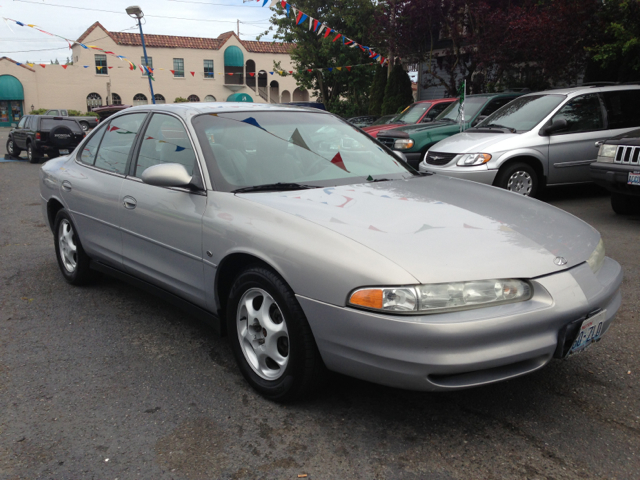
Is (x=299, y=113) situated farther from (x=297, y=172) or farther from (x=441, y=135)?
(x=441, y=135)

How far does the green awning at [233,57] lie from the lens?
5181cm

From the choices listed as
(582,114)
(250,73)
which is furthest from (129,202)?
(250,73)

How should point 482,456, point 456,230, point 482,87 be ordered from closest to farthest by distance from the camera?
point 482,456 < point 456,230 < point 482,87

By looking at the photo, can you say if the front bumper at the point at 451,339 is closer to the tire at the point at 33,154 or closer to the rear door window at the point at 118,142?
the rear door window at the point at 118,142

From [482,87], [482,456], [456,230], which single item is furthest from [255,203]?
[482,87]

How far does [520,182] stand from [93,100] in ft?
160

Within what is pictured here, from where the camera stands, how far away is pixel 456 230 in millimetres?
2699

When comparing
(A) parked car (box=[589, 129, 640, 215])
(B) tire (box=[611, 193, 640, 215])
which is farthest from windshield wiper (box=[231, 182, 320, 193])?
(B) tire (box=[611, 193, 640, 215])

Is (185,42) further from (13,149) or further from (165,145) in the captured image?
(165,145)

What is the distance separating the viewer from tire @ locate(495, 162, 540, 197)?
311 inches

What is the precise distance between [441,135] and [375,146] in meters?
6.37

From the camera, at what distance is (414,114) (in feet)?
41.2

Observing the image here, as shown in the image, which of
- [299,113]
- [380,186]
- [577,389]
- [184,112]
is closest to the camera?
[577,389]

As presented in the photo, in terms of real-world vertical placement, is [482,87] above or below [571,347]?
above
